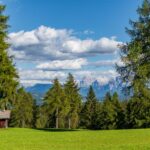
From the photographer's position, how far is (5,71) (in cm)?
4962

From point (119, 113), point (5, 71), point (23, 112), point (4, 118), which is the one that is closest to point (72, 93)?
point (119, 113)

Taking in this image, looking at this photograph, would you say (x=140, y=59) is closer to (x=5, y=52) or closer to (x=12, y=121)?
(x=5, y=52)

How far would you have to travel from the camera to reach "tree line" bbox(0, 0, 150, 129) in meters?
48.5

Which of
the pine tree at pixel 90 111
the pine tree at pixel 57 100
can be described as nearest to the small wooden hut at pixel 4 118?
the pine tree at pixel 57 100

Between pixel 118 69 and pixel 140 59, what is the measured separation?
3.01 meters

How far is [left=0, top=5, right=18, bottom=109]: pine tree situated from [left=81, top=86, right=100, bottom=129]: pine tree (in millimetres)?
53007

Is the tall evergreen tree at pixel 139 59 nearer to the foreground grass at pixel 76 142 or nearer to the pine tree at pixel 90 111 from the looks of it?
the foreground grass at pixel 76 142

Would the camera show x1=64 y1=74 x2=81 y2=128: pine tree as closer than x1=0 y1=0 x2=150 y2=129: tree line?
No

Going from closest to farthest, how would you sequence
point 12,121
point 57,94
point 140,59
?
point 140,59
point 57,94
point 12,121

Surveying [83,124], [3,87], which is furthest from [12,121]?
[3,87]

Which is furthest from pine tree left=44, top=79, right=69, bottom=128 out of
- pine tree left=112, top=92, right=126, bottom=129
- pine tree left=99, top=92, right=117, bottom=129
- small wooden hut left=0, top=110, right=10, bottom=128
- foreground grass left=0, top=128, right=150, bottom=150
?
foreground grass left=0, top=128, right=150, bottom=150

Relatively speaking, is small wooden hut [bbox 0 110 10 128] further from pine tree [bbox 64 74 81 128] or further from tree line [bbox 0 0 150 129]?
pine tree [bbox 64 74 81 128]

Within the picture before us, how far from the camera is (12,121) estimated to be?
11519 cm

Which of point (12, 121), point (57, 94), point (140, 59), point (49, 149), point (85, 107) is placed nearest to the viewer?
point (49, 149)
